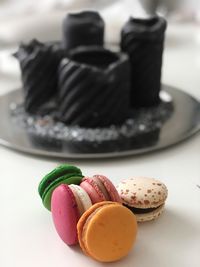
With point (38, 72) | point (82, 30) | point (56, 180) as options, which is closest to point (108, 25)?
point (82, 30)

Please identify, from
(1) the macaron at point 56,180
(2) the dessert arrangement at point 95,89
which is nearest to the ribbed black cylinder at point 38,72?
(2) the dessert arrangement at point 95,89

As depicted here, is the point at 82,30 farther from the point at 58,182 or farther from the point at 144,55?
the point at 58,182

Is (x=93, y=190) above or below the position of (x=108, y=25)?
above

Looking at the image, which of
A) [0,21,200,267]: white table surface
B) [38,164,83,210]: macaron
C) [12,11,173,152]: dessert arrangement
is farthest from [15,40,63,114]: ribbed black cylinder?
[38,164,83,210]: macaron

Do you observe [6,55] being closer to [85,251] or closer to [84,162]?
[84,162]

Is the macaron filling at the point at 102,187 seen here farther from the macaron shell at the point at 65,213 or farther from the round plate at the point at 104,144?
the round plate at the point at 104,144

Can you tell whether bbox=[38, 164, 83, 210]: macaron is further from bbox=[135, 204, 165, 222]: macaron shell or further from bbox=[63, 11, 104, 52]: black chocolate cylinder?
bbox=[63, 11, 104, 52]: black chocolate cylinder

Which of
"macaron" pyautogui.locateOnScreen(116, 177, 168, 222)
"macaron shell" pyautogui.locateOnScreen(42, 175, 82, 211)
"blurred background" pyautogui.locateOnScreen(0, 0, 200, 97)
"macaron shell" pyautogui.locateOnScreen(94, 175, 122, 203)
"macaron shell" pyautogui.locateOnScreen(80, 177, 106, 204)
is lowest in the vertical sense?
"blurred background" pyautogui.locateOnScreen(0, 0, 200, 97)
